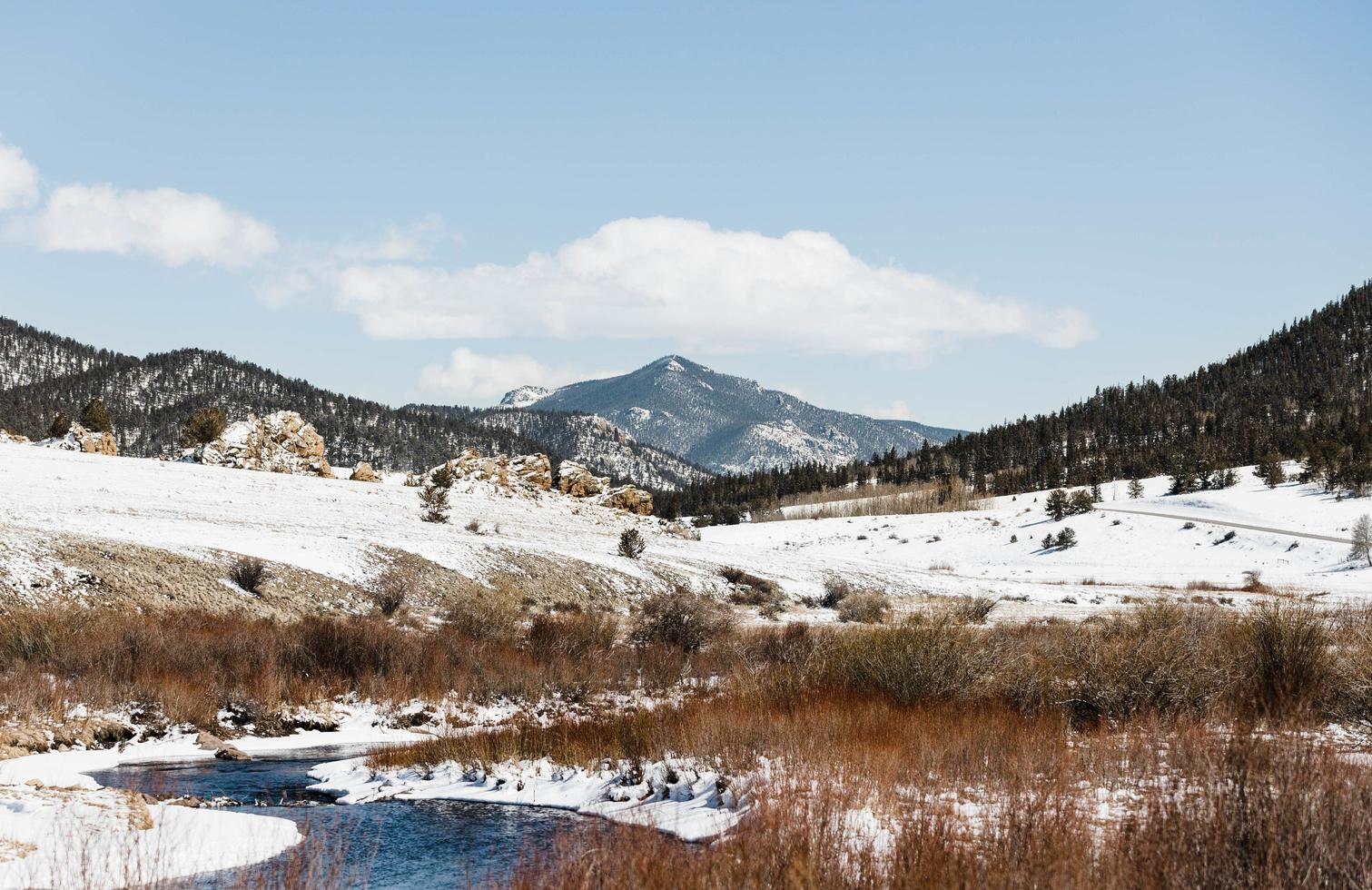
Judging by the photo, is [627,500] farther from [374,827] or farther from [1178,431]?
[1178,431]

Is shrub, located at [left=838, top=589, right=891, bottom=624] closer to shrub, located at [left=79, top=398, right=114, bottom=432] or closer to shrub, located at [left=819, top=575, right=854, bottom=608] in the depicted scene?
shrub, located at [left=819, top=575, right=854, bottom=608]

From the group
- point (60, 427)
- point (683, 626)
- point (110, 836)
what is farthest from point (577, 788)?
point (60, 427)

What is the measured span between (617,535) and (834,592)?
18.0 meters

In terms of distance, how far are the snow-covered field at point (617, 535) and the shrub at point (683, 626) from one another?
11.0 meters

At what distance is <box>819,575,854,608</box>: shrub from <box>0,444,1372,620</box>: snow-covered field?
5.07 feet

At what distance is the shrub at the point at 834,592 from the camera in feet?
140

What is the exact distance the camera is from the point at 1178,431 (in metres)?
150

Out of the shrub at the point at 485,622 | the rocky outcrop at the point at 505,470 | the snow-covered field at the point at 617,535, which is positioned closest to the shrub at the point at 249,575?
the snow-covered field at the point at 617,535

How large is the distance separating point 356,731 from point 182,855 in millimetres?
7712

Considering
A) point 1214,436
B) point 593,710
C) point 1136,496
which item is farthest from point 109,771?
point 1214,436

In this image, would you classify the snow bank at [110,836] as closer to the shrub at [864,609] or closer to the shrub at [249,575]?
the shrub at [249,575]

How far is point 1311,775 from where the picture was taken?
225 inches

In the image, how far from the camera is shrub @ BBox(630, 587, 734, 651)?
24.7m

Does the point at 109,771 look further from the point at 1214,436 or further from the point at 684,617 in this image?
the point at 1214,436
